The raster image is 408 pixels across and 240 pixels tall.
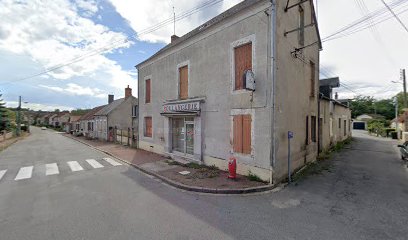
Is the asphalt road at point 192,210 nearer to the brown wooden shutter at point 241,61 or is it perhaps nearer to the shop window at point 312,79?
the brown wooden shutter at point 241,61

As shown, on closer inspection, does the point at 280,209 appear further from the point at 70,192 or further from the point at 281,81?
the point at 70,192

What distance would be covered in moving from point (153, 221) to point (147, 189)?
2.64 m

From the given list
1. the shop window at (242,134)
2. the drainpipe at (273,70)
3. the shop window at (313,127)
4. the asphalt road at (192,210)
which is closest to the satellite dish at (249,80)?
the drainpipe at (273,70)

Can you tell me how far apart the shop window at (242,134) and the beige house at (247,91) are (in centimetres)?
4

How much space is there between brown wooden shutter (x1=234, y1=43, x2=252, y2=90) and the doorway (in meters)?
3.61

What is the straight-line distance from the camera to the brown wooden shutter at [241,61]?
8.72 m

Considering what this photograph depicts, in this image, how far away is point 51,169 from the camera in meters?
10.7

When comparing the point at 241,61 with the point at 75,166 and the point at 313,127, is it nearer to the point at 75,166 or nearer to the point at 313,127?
the point at 313,127

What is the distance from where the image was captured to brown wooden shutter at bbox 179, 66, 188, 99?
1208 centimetres

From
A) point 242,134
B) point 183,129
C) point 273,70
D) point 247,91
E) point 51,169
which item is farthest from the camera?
point 183,129

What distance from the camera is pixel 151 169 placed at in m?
10.2

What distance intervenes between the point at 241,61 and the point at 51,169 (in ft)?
33.7

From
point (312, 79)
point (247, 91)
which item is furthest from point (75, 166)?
point (312, 79)

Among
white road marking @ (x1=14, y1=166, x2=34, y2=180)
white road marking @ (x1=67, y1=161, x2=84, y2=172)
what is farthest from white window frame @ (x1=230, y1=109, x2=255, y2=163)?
white road marking @ (x1=14, y1=166, x2=34, y2=180)
